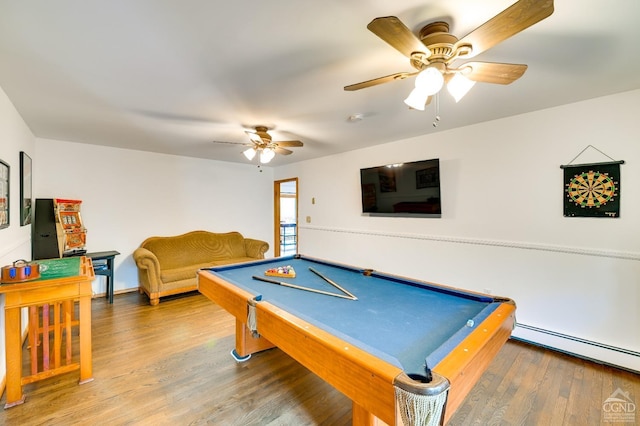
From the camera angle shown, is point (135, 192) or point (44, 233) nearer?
point (44, 233)

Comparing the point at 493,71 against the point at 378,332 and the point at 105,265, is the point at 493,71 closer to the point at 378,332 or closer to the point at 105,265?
the point at 378,332

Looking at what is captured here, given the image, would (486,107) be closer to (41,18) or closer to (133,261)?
(41,18)

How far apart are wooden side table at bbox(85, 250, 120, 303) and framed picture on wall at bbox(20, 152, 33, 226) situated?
806 millimetres

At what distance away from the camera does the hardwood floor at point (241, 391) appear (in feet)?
5.63

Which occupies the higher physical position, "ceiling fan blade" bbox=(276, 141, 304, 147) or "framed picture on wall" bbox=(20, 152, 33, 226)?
"ceiling fan blade" bbox=(276, 141, 304, 147)

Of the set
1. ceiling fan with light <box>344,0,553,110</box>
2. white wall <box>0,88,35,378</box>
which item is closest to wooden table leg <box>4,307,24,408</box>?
white wall <box>0,88,35,378</box>

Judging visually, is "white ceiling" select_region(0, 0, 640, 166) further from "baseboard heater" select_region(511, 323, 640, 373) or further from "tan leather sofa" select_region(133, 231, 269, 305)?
"baseboard heater" select_region(511, 323, 640, 373)

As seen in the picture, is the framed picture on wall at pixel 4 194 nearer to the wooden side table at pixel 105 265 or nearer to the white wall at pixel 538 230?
the wooden side table at pixel 105 265

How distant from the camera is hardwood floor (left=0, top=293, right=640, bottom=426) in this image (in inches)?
67.5

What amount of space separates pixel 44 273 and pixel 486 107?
13.0ft

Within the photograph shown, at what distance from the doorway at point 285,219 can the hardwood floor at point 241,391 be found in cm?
339

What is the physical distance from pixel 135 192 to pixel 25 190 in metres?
1.50

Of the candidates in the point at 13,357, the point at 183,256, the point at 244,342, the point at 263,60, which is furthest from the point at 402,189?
the point at 13,357

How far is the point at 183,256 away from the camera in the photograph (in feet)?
14.9
